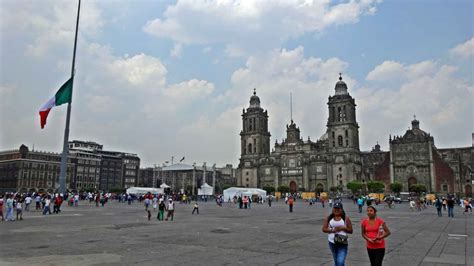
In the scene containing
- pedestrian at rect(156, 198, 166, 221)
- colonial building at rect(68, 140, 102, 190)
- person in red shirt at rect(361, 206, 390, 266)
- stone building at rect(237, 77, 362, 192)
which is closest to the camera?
person in red shirt at rect(361, 206, 390, 266)

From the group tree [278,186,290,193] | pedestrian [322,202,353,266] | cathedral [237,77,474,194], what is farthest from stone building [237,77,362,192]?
pedestrian [322,202,353,266]

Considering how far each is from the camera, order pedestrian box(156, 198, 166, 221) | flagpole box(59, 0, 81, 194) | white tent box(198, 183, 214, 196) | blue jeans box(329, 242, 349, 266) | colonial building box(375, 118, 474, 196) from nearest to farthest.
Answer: blue jeans box(329, 242, 349, 266)
pedestrian box(156, 198, 166, 221)
flagpole box(59, 0, 81, 194)
white tent box(198, 183, 214, 196)
colonial building box(375, 118, 474, 196)

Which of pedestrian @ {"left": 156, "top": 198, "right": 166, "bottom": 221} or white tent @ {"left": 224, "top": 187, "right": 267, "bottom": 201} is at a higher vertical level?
white tent @ {"left": 224, "top": 187, "right": 267, "bottom": 201}

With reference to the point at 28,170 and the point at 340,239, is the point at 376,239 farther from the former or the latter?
the point at 28,170

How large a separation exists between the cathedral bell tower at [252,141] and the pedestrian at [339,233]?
11677cm

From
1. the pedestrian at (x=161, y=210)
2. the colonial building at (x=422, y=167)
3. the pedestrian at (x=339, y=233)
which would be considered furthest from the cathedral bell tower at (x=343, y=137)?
the pedestrian at (x=339, y=233)

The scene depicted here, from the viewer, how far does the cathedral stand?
100375 mm

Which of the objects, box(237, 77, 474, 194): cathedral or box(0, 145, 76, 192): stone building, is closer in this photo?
box(237, 77, 474, 194): cathedral

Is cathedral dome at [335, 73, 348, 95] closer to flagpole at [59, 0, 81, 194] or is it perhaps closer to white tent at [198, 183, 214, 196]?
white tent at [198, 183, 214, 196]

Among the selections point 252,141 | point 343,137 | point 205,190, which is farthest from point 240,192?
point 252,141

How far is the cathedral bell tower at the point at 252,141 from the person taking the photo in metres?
126

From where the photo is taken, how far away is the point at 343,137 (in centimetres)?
10894

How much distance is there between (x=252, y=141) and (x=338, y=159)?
101 feet

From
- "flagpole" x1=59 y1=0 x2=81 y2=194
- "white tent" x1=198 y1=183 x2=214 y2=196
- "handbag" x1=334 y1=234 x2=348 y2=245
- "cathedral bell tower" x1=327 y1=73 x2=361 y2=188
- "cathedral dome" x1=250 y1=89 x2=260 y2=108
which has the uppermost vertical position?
"cathedral dome" x1=250 y1=89 x2=260 y2=108
